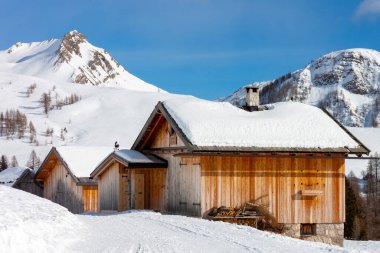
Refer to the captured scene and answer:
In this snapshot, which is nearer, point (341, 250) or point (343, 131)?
point (341, 250)

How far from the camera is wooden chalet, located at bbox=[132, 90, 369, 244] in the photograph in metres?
20.7

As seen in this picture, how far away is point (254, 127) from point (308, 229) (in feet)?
15.2

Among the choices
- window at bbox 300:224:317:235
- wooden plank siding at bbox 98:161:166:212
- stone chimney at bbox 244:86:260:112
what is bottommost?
window at bbox 300:224:317:235

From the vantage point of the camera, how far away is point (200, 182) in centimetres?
2059

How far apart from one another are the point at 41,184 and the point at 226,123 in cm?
2028

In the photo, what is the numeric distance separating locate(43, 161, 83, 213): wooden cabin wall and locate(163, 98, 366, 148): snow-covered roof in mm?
11686

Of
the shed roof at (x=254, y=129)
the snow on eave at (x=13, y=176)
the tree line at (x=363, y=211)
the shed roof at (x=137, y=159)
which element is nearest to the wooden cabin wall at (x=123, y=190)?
the shed roof at (x=137, y=159)

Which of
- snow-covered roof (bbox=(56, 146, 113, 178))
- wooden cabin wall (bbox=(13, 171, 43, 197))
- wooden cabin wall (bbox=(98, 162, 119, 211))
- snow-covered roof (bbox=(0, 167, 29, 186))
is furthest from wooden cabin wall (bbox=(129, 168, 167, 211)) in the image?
wooden cabin wall (bbox=(13, 171, 43, 197))

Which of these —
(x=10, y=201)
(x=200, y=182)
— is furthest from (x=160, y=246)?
(x=200, y=182)

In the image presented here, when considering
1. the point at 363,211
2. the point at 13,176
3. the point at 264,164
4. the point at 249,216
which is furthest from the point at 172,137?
the point at 363,211

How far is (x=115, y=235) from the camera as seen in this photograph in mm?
12961

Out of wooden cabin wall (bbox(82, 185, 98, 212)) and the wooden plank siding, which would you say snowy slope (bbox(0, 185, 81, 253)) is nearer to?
the wooden plank siding

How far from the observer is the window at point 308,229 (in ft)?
72.8

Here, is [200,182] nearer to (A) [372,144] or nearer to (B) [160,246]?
(B) [160,246]
